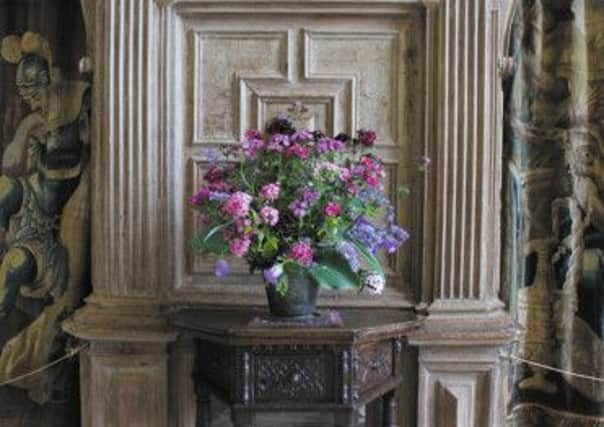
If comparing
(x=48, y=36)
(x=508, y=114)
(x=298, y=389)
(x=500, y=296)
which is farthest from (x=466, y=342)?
(x=48, y=36)

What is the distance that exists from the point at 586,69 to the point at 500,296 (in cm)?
110

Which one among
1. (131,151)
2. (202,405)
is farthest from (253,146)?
(202,405)

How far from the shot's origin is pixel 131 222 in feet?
9.91

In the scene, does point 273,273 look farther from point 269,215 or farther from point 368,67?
point 368,67

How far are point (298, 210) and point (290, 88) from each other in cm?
87

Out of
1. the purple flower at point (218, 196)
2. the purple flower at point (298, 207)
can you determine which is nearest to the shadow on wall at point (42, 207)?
the purple flower at point (218, 196)

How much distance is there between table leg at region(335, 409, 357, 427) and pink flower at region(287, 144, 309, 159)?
91 centimetres

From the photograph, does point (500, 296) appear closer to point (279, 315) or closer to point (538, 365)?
point (538, 365)

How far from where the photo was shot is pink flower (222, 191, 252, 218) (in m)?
2.33

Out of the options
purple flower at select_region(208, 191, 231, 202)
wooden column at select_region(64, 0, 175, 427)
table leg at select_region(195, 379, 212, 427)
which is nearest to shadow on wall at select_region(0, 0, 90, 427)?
wooden column at select_region(64, 0, 175, 427)

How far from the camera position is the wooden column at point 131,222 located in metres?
3.02

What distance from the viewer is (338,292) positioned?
9.93ft

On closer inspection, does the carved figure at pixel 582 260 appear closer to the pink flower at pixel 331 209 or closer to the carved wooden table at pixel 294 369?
the carved wooden table at pixel 294 369

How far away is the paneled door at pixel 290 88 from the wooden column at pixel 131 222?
0.09m
